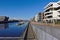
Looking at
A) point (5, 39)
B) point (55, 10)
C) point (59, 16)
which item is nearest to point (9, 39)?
point (5, 39)

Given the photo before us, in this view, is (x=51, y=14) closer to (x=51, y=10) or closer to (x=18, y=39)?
(x=51, y=10)

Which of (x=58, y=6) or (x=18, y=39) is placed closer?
(x=18, y=39)

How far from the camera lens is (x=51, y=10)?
11362 centimetres

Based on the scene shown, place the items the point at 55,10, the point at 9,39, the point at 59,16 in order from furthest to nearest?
the point at 55,10, the point at 59,16, the point at 9,39

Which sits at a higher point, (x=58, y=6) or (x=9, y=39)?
(x=58, y=6)

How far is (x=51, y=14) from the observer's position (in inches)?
4336

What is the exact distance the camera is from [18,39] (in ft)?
34.0

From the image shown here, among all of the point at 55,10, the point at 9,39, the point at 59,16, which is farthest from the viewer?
the point at 55,10

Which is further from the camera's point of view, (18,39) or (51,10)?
(51,10)

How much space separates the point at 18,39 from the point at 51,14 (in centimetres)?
10097

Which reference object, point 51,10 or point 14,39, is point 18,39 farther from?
point 51,10

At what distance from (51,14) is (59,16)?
9.99 m

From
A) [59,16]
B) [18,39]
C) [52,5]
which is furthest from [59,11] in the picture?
[18,39]

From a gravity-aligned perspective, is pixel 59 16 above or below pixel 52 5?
below
